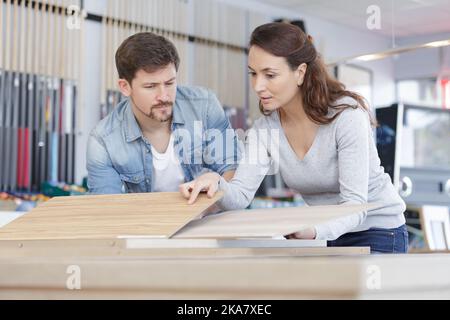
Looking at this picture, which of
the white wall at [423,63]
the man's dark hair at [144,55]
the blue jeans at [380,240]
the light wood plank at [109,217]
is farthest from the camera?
the white wall at [423,63]

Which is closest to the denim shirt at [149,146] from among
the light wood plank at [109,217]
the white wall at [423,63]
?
the light wood plank at [109,217]

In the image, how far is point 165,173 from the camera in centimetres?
199

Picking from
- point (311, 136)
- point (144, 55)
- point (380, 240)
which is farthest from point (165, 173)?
point (380, 240)

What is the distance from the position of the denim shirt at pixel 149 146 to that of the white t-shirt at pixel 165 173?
0.04 feet

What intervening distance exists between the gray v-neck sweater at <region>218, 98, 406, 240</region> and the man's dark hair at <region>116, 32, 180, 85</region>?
0.35 m

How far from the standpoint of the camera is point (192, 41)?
5.93 metres

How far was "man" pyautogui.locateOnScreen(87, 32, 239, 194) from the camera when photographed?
193 centimetres

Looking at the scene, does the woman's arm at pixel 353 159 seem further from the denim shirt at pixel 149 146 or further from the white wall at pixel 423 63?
the white wall at pixel 423 63

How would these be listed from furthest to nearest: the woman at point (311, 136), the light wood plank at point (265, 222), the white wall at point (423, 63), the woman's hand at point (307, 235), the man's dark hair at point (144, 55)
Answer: the white wall at point (423, 63)
the man's dark hair at point (144, 55)
the woman at point (311, 136)
the woman's hand at point (307, 235)
the light wood plank at point (265, 222)

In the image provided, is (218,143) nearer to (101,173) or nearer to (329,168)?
(101,173)

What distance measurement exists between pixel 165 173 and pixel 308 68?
0.53 metres

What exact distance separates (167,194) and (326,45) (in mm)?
6373

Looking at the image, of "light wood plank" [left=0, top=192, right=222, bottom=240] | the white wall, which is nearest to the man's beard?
"light wood plank" [left=0, top=192, right=222, bottom=240]

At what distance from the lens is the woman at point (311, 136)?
160 cm
